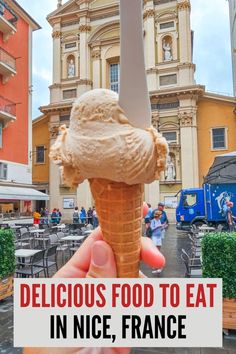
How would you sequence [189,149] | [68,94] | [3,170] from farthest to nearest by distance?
[68,94] → [189,149] → [3,170]

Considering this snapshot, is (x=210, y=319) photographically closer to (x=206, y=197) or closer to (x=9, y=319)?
(x=9, y=319)

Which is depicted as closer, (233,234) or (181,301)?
(181,301)

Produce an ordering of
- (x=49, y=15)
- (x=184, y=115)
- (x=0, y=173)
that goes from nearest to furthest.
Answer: (x=0, y=173) → (x=184, y=115) → (x=49, y=15)

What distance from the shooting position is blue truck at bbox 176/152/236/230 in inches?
522

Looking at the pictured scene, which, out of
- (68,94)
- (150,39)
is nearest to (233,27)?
(150,39)

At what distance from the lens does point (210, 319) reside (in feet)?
5.31

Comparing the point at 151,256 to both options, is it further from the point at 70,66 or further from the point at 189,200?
the point at 70,66

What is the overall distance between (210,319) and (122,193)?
2.80ft

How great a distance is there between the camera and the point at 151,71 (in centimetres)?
2570

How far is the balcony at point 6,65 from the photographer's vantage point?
740 inches

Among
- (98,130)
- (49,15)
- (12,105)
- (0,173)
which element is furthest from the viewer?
(49,15)

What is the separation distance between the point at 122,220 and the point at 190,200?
16753 millimetres

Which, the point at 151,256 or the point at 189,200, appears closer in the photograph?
the point at 151,256

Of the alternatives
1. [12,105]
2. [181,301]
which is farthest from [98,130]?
[12,105]
